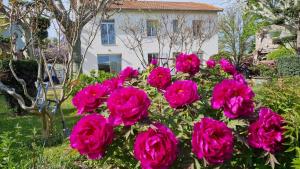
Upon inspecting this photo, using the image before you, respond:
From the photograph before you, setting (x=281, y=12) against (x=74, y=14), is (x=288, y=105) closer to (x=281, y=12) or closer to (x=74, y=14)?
(x=74, y=14)

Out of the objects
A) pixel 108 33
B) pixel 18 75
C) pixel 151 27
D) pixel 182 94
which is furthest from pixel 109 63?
pixel 182 94

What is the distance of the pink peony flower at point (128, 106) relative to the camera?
186 cm

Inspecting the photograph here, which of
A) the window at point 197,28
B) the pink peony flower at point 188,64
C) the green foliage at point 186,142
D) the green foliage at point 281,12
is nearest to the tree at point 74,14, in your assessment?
the pink peony flower at point 188,64

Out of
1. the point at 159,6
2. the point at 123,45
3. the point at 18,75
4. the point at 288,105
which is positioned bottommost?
the point at 123,45

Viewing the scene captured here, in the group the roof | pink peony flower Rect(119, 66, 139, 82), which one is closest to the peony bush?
pink peony flower Rect(119, 66, 139, 82)

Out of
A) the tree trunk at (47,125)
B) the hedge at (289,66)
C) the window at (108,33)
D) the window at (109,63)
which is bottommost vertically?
the window at (109,63)

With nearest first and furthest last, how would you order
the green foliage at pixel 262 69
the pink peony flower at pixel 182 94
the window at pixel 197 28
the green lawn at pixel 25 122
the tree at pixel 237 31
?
1. the pink peony flower at pixel 182 94
2. the green lawn at pixel 25 122
3. the green foliage at pixel 262 69
4. the window at pixel 197 28
5. the tree at pixel 237 31

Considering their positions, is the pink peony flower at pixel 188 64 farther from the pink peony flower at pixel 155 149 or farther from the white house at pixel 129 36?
the white house at pixel 129 36

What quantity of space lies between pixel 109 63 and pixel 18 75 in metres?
19.1

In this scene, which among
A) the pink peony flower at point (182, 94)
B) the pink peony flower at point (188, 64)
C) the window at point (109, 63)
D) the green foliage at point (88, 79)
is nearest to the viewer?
the pink peony flower at point (182, 94)

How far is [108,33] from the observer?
28625 millimetres

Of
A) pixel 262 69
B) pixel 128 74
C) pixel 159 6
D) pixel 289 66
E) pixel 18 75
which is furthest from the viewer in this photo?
pixel 159 6

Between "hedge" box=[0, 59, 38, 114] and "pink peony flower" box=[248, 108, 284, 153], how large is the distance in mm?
8813

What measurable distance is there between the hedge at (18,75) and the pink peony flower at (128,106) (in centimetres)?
852
